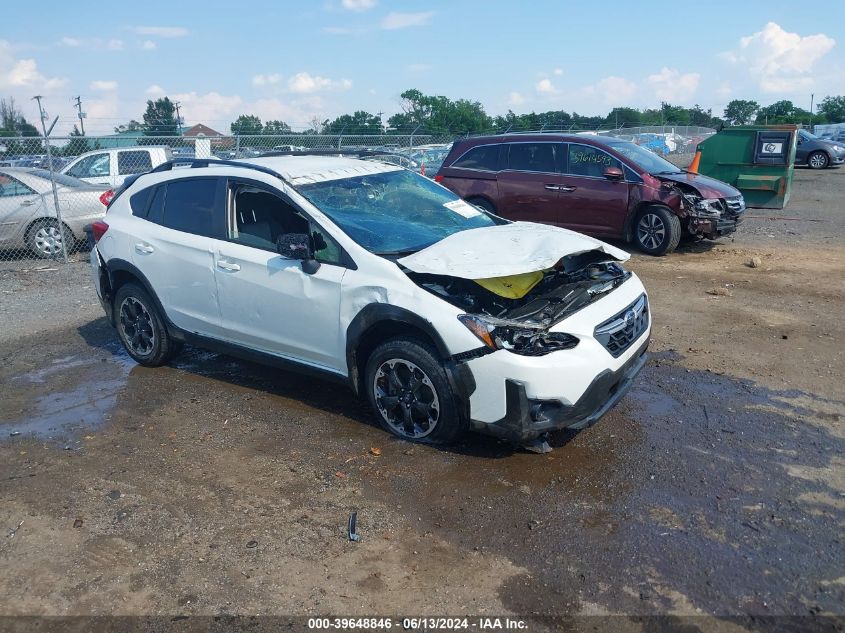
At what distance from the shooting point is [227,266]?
209 inches

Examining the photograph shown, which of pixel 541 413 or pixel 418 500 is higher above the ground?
pixel 541 413

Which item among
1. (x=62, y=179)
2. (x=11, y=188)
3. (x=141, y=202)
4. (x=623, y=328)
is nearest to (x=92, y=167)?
(x=62, y=179)

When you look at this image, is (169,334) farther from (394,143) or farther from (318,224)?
(394,143)

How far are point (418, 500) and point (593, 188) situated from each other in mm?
7683

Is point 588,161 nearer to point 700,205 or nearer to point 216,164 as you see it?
point 700,205

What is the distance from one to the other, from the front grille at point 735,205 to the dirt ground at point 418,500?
4.28m

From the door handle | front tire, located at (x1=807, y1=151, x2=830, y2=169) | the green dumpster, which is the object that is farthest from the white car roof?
front tire, located at (x1=807, y1=151, x2=830, y2=169)

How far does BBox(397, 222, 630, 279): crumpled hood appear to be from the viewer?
4332 mm

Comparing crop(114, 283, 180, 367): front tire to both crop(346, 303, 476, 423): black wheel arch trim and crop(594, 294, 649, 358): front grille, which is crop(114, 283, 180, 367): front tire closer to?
crop(346, 303, 476, 423): black wheel arch trim

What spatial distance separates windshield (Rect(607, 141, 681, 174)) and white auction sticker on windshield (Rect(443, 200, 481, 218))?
5.41 metres

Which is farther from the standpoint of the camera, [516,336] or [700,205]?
[700,205]

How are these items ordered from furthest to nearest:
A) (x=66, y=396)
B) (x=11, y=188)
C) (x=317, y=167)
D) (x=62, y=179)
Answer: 1. (x=62, y=179)
2. (x=11, y=188)
3. (x=66, y=396)
4. (x=317, y=167)

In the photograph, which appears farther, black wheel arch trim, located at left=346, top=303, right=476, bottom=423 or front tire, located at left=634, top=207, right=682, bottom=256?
front tire, located at left=634, top=207, right=682, bottom=256

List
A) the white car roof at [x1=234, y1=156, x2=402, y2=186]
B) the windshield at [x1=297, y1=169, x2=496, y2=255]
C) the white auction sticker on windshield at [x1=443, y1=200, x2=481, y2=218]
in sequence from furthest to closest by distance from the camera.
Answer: the white auction sticker on windshield at [x1=443, y1=200, x2=481, y2=218], the white car roof at [x1=234, y1=156, x2=402, y2=186], the windshield at [x1=297, y1=169, x2=496, y2=255]
